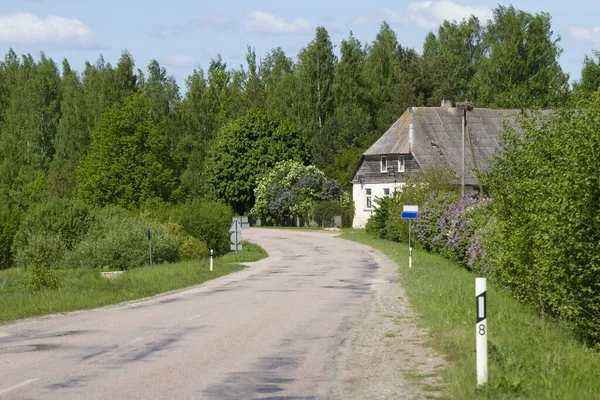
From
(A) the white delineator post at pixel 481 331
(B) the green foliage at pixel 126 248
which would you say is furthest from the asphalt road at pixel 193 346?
(B) the green foliage at pixel 126 248

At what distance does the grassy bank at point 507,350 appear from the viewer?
10539 millimetres

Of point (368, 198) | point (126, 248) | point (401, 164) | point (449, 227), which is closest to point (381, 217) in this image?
point (401, 164)

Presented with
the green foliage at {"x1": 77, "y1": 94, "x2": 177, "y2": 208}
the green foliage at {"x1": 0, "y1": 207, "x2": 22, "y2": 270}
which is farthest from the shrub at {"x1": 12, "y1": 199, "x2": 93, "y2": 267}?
the green foliage at {"x1": 77, "y1": 94, "x2": 177, "y2": 208}

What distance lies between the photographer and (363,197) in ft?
265

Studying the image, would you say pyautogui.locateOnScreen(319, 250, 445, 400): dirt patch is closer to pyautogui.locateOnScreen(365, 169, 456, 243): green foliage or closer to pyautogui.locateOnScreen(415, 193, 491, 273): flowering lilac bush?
pyautogui.locateOnScreen(415, 193, 491, 273): flowering lilac bush

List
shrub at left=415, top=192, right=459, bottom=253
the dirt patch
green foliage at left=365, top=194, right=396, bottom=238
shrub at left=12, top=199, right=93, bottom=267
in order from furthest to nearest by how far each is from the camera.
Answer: green foliage at left=365, top=194, right=396, bottom=238 < shrub at left=12, top=199, right=93, bottom=267 < shrub at left=415, top=192, right=459, bottom=253 < the dirt patch

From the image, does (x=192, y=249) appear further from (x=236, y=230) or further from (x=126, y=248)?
(x=236, y=230)

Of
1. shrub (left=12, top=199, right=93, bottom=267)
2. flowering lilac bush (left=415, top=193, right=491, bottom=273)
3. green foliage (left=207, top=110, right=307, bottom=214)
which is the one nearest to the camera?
flowering lilac bush (left=415, top=193, right=491, bottom=273)

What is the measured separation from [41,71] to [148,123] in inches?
1877

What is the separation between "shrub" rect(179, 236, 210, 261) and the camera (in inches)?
1941

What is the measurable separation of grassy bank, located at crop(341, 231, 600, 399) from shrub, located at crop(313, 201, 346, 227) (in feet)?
180

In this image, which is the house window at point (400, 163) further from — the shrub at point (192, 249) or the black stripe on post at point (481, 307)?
the black stripe on post at point (481, 307)

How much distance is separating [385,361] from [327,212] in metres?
67.2

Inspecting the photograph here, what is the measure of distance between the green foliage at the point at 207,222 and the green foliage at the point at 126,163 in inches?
649
